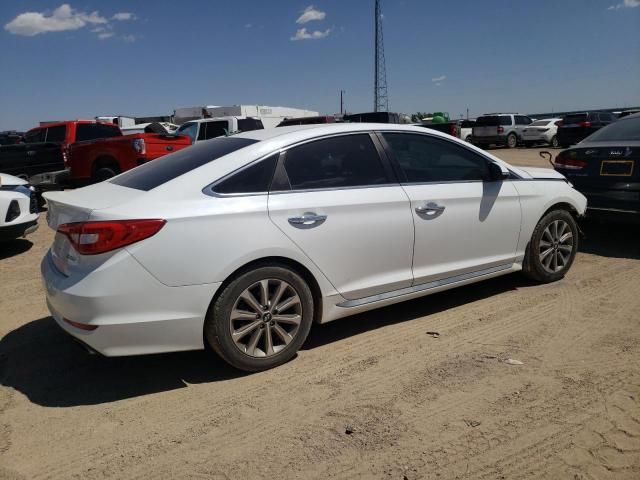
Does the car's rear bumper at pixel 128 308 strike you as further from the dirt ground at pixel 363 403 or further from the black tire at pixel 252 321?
the dirt ground at pixel 363 403

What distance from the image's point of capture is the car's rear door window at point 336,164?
3604 mm

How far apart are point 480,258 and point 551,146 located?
26877 mm

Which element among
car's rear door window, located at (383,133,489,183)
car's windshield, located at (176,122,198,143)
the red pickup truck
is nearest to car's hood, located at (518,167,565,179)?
car's rear door window, located at (383,133,489,183)

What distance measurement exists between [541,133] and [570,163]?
2276 centimetres

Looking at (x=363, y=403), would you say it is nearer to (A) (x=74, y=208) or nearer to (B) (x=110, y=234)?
(B) (x=110, y=234)

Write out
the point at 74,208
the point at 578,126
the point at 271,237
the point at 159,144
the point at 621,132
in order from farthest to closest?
the point at 578,126
the point at 159,144
the point at 621,132
the point at 271,237
the point at 74,208

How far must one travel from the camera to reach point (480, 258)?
4.40 m

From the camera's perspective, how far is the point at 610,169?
6.09 m

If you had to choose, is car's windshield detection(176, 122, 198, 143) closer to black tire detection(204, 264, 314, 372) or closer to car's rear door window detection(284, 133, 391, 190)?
car's rear door window detection(284, 133, 391, 190)

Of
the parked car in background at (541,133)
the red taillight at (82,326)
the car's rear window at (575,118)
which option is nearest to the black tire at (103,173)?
the red taillight at (82,326)

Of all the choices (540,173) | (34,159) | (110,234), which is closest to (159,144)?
(34,159)

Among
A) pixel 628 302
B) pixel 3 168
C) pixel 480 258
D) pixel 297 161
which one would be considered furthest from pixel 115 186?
pixel 3 168

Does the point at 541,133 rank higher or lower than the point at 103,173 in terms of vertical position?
higher

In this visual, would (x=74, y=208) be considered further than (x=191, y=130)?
No
